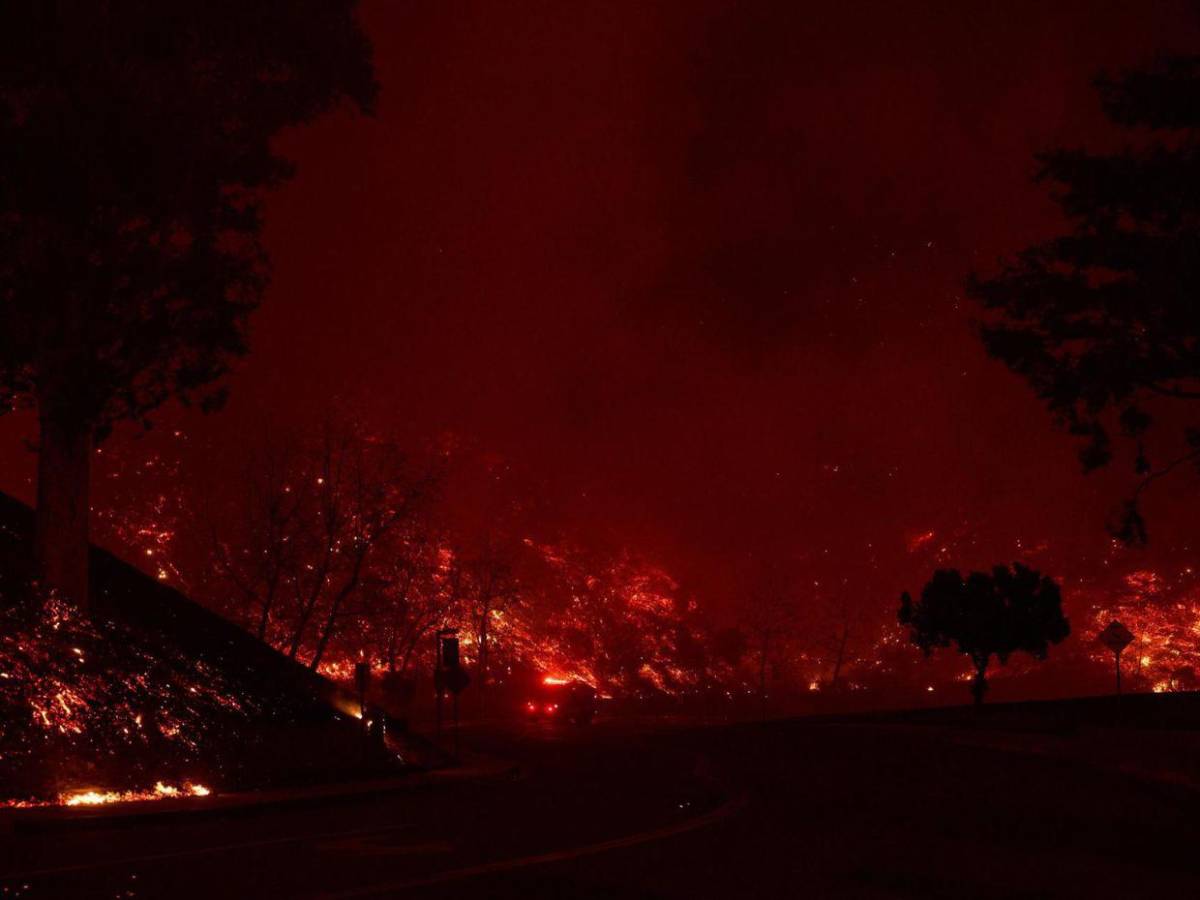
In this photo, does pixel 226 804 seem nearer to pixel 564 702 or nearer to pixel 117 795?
pixel 117 795

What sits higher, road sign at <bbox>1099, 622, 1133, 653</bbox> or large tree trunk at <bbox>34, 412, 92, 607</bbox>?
large tree trunk at <bbox>34, 412, 92, 607</bbox>

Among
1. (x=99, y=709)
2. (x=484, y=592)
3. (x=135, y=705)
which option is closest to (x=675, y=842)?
(x=99, y=709)

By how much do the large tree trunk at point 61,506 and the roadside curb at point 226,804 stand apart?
4.44 metres

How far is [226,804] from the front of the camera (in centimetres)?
1644

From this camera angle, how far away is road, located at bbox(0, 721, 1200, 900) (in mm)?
10016

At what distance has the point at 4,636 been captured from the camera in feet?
59.5

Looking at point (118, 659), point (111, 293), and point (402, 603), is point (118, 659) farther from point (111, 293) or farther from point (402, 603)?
point (402, 603)

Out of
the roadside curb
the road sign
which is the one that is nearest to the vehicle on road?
the road sign

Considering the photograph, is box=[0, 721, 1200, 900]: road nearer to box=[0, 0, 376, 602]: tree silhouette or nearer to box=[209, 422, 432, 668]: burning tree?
box=[0, 0, 376, 602]: tree silhouette

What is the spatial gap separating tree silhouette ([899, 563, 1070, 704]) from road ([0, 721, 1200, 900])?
70.8 feet

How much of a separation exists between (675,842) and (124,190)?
12096 mm

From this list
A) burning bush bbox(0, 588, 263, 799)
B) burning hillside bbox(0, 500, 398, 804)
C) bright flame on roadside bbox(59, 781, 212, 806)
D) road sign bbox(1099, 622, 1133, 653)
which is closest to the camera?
bright flame on roadside bbox(59, 781, 212, 806)

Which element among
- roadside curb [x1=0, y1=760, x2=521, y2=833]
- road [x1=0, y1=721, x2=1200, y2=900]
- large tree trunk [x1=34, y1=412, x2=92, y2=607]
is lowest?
road [x1=0, y1=721, x2=1200, y2=900]

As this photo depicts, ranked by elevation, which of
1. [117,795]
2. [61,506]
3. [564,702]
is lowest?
[117,795]
